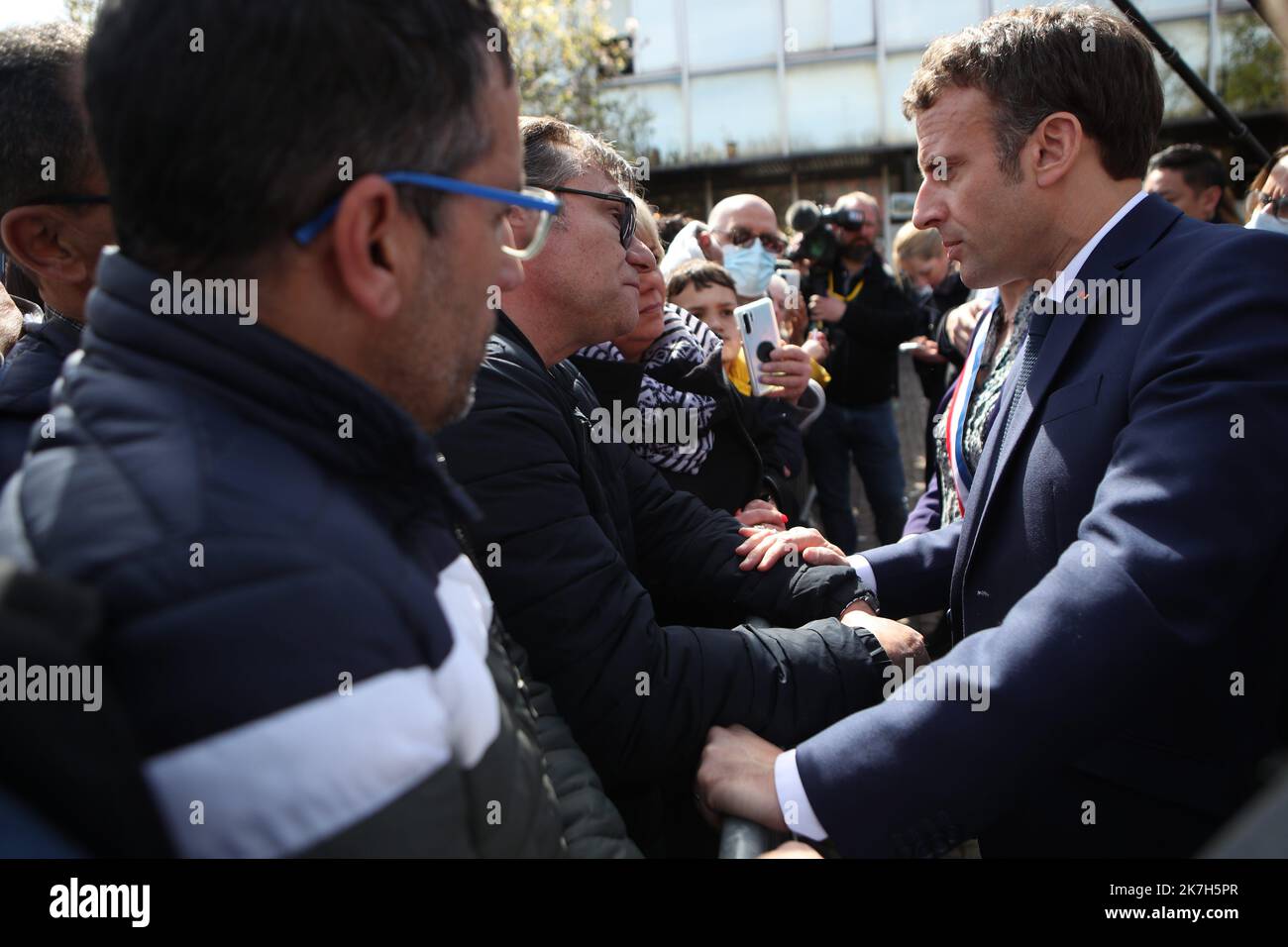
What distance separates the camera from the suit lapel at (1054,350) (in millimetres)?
1934

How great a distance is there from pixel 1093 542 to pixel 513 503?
1.04m

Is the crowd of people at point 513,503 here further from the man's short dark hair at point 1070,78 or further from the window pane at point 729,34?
the window pane at point 729,34

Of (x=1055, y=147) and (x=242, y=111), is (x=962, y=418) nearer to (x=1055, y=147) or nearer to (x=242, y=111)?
(x=1055, y=147)

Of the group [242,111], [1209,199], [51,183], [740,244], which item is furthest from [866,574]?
[1209,199]

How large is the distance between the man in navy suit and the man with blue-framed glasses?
2.29 feet

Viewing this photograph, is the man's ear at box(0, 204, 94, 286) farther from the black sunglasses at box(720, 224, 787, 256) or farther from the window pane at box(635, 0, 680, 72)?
the window pane at box(635, 0, 680, 72)

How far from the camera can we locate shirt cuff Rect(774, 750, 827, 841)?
1613mm

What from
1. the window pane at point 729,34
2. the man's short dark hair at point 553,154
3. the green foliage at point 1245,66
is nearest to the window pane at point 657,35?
the window pane at point 729,34

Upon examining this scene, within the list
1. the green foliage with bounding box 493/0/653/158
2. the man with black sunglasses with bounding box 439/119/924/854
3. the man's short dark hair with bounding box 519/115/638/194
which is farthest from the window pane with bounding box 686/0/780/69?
the man with black sunglasses with bounding box 439/119/924/854

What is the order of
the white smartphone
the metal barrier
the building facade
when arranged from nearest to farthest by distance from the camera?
1. the metal barrier
2. the white smartphone
3. the building facade

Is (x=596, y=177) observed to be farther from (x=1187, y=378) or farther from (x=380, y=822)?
(x=380, y=822)

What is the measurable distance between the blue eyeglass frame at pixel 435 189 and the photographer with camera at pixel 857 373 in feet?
17.4

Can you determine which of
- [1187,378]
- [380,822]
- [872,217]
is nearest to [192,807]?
[380,822]

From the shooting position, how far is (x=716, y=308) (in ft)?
15.0
